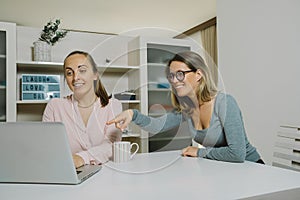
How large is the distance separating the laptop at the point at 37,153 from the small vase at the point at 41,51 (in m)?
1.75

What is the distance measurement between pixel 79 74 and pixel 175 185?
0.83 metres

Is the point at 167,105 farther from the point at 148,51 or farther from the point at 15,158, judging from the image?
the point at 148,51

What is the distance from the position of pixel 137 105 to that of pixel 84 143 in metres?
1.41

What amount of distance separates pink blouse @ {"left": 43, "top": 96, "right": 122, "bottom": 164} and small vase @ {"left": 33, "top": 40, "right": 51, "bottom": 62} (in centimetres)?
112

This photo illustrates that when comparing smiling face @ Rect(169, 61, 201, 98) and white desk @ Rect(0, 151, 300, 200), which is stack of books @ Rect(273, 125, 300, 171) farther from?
smiling face @ Rect(169, 61, 201, 98)

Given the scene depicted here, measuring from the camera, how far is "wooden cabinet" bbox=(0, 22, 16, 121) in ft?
7.54

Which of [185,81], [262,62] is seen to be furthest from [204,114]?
[262,62]

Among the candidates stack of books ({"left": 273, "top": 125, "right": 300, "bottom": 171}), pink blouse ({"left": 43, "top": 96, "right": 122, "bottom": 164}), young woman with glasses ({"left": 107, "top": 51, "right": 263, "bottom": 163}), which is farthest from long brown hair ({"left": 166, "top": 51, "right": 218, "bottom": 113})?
stack of books ({"left": 273, "top": 125, "right": 300, "bottom": 171})

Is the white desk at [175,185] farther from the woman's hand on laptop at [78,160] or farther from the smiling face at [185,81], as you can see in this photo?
the smiling face at [185,81]

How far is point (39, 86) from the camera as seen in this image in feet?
7.97

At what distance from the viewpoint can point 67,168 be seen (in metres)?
0.79

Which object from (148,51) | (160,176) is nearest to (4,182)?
(160,176)

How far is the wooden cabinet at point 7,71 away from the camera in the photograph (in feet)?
7.54

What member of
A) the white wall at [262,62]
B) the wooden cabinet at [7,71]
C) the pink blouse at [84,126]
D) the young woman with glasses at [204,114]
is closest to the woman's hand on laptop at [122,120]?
the young woman with glasses at [204,114]
